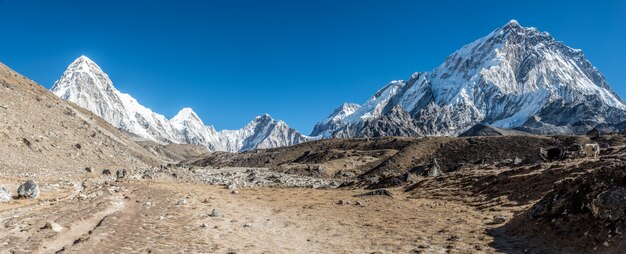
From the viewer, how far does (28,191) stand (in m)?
27.9

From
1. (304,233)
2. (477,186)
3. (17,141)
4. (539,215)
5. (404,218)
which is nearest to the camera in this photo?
(539,215)

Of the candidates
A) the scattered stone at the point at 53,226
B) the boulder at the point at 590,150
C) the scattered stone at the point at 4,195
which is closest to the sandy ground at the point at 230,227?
the scattered stone at the point at 53,226

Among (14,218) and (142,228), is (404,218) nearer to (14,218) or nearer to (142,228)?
(142,228)

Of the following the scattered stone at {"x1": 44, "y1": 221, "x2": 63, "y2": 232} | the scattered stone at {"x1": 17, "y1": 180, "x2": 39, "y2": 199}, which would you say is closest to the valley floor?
the scattered stone at {"x1": 44, "y1": 221, "x2": 63, "y2": 232}

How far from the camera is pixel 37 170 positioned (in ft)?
148

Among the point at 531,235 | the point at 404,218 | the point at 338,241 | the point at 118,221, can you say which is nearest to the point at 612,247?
the point at 531,235

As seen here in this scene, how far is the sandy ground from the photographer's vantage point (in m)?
17.3

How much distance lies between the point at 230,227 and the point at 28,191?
1564 cm

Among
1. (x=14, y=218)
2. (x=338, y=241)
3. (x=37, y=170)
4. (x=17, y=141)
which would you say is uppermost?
(x=17, y=141)

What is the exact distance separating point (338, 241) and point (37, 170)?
40.1 metres

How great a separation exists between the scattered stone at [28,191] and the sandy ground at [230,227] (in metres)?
1.19

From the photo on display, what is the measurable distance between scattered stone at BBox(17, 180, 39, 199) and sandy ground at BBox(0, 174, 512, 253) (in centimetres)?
119

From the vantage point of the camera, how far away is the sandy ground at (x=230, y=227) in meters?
17.3

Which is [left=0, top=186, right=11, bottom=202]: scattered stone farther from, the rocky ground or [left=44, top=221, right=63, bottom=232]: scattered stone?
[left=44, top=221, right=63, bottom=232]: scattered stone
